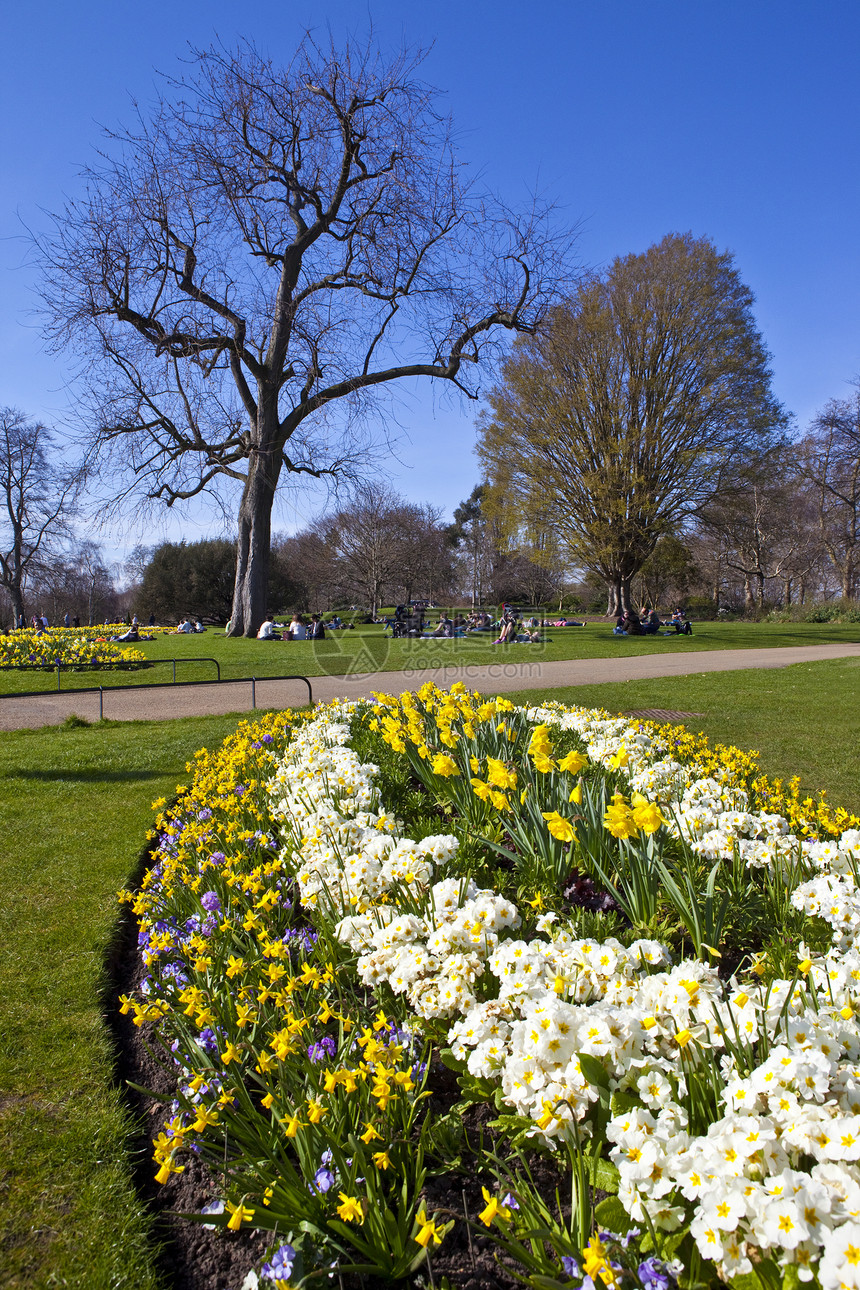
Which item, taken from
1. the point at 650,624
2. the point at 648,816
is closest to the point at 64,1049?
the point at 648,816

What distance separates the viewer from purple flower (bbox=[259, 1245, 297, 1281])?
1367 millimetres

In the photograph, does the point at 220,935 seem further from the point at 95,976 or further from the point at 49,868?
the point at 49,868

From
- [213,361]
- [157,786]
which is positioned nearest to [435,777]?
[157,786]

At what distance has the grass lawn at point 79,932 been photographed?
1789 millimetres

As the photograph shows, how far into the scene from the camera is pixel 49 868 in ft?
13.9

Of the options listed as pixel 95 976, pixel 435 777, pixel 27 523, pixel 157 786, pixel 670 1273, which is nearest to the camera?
pixel 670 1273

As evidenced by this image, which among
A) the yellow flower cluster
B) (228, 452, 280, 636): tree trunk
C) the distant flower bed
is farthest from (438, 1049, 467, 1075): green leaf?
(228, 452, 280, 636): tree trunk

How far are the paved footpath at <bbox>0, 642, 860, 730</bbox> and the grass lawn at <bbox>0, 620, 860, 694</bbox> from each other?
0.62 m

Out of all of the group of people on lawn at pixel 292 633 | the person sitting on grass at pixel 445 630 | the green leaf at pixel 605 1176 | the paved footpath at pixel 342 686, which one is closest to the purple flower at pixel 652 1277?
the green leaf at pixel 605 1176

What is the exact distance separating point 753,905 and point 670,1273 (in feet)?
5.38

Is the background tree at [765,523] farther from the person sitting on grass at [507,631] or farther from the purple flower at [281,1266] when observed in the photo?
the purple flower at [281,1266]

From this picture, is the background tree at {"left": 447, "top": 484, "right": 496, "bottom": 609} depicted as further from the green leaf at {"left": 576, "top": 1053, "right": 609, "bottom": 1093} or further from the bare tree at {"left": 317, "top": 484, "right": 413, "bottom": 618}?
the green leaf at {"left": 576, "top": 1053, "right": 609, "bottom": 1093}

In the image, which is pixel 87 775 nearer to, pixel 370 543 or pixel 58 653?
pixel 58 653

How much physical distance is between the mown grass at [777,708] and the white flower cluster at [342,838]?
369 centimetres
